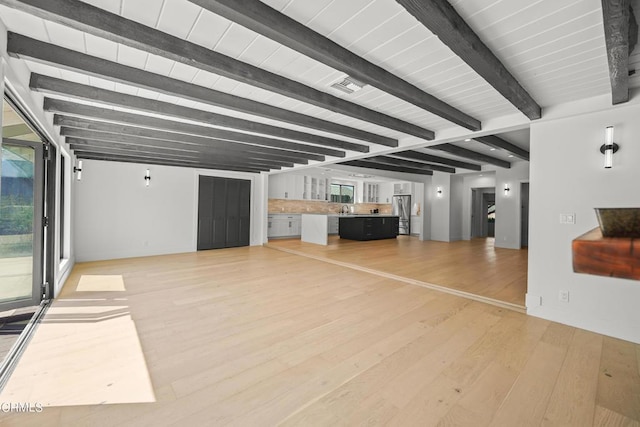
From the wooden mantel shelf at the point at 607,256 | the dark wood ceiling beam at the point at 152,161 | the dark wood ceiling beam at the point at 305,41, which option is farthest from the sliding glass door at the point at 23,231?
the wooden mantel shelf at the point at 607,256

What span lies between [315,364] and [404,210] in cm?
1016

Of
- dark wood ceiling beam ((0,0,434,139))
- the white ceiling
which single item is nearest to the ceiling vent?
the white ceiling

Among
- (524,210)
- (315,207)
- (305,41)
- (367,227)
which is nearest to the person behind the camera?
(305,41)

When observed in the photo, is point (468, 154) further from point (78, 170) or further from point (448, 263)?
point (78, 170)

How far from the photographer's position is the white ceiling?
1777mm

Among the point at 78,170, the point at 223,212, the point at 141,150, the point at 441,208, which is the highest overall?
the point at 141,150

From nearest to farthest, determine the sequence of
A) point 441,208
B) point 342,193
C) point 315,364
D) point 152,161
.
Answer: point 315,364
point 152,161
point 441,208
point 342,193

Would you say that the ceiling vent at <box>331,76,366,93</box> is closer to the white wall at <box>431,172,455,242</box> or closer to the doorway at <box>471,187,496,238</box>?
the white wall at <box>431,172,455,242</box>

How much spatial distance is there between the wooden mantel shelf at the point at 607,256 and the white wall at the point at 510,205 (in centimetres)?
943

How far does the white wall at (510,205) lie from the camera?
8227 mm

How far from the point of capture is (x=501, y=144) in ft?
16.9

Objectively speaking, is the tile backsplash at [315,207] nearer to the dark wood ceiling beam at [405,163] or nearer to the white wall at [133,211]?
the white wall at [133,211]

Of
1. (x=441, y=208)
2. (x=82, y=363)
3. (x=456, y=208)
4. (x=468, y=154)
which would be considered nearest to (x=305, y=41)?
(x=82, y=363)

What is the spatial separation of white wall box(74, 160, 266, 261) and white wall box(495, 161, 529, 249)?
8501mm
